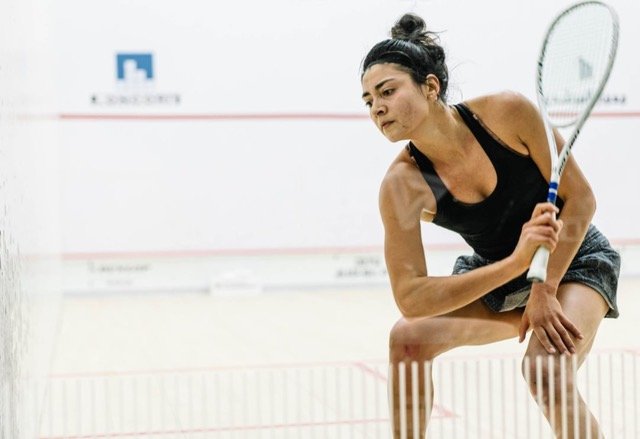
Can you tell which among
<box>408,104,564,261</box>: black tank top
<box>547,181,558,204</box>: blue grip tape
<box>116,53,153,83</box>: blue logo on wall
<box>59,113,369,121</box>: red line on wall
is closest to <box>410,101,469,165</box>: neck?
<box>408,104,564,261</box>: black tank top

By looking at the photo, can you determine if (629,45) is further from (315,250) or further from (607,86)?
(315,250)

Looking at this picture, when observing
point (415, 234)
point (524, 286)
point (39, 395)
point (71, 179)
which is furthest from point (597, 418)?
point (71, 179)

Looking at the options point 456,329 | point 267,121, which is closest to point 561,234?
point 456,329

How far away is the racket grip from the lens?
1.67 meters

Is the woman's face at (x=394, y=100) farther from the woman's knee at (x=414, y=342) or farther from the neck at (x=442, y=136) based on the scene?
the woman's knee at (x=414, y=342)

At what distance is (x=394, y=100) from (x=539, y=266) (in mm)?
315

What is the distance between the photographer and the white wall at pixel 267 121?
181cm

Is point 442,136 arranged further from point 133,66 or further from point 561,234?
point 133,66

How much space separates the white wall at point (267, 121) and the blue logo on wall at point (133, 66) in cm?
3

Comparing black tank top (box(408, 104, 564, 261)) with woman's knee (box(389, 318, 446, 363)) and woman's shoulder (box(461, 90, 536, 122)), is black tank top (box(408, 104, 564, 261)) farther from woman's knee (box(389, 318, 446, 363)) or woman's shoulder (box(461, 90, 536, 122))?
woman's knee (box(389, 318, 446, 363))

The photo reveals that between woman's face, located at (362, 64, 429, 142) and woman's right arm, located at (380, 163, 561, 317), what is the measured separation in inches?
2.3

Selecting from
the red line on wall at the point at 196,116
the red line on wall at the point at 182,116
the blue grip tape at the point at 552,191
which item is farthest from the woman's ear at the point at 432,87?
the red line on wall at the point at 182,116

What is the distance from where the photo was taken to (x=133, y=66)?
9.88 feet

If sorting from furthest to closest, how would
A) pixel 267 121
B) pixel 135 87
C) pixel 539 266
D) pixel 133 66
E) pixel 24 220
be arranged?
pixel 135 87, pixel 267 121, pixel 133 66, pixel 24 220, pixel 539 266
